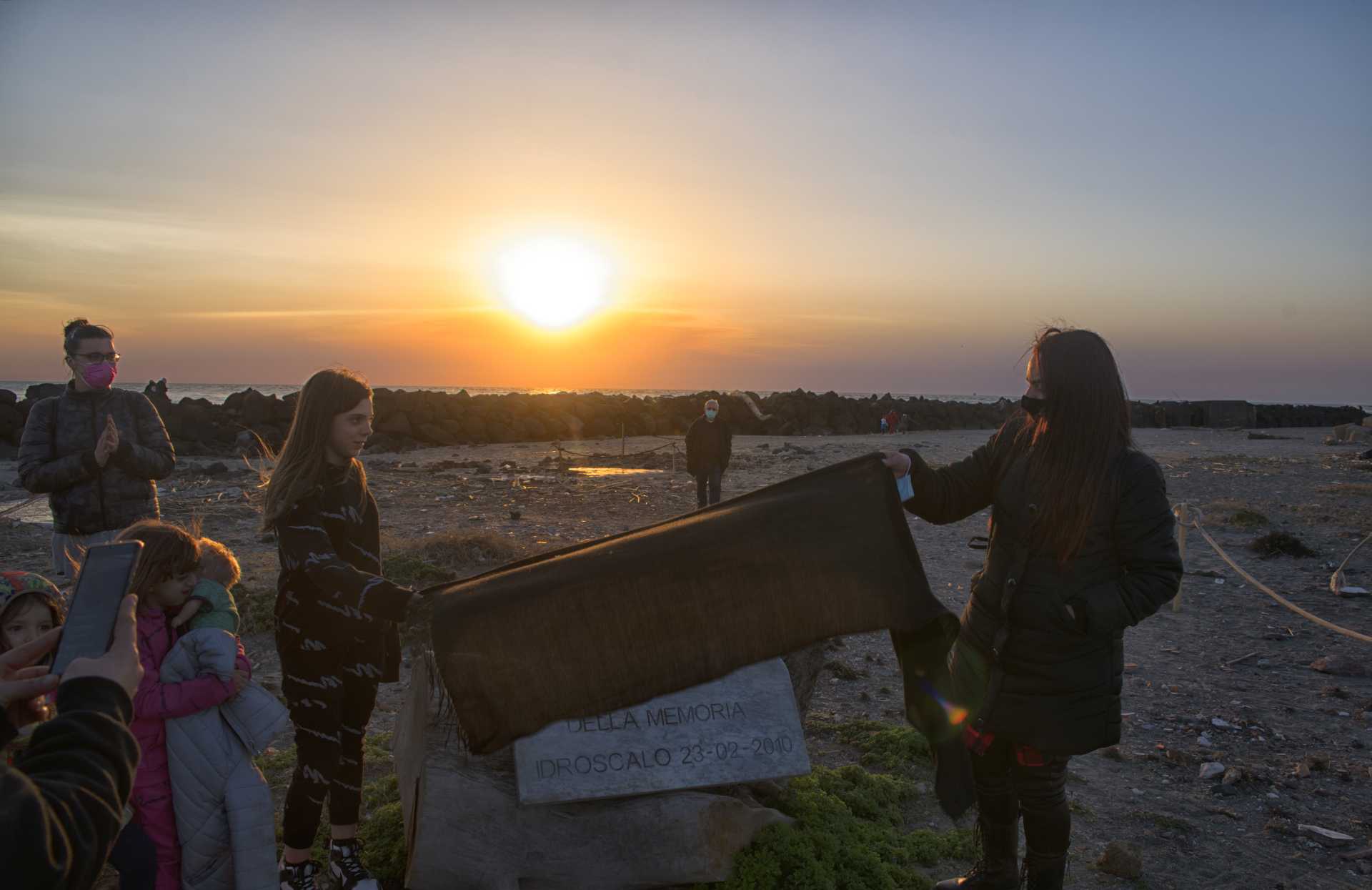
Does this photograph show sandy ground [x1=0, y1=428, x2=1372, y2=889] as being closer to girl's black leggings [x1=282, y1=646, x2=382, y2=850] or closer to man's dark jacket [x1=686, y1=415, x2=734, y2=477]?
man's dark jacket [x1=686, y1=415, x2=734, y2=477]

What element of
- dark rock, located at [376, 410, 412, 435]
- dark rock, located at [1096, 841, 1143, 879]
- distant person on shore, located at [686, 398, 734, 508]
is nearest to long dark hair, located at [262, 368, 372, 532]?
dark rock, located at [1096, 841, 1143, 879]

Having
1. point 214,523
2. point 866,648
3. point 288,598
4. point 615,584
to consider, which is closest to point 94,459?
point 288,598

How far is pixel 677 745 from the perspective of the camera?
3.68 metres

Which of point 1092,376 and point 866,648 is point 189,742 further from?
point 866,648

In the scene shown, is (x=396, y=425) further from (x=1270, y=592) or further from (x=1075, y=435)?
(x=1075, y=435)

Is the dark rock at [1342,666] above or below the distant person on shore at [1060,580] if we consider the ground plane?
below

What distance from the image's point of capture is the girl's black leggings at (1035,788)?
3.07 metres

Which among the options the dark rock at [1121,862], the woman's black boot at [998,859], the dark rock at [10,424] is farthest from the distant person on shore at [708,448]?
the dark rock at [10,424]

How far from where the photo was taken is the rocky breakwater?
86.5 feet

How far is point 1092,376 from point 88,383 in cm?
501

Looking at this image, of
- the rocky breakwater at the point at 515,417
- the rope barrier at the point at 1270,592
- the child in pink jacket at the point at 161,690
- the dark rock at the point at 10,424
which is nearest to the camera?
the child in pink jacket at the point at 161,690

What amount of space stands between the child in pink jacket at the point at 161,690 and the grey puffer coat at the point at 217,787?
0.13 feet

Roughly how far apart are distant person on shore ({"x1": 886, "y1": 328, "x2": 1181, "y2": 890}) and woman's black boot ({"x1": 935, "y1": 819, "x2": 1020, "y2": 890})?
177mm

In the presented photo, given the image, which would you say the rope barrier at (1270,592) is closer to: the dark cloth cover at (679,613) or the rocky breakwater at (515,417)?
the dark cloth cover at (679,613)
